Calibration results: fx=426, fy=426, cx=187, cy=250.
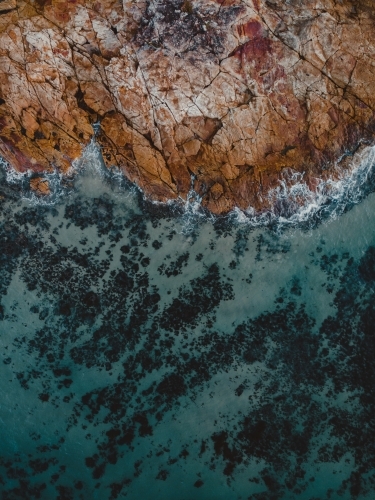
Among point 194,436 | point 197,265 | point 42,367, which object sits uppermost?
point 197,265

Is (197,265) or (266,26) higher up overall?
(266,26)

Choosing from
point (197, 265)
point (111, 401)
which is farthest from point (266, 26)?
point (111, 401)

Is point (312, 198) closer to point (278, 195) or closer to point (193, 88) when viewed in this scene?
point (278, 195)

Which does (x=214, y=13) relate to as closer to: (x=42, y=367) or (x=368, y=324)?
(x=368, y=324)

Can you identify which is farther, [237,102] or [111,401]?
[111,401]

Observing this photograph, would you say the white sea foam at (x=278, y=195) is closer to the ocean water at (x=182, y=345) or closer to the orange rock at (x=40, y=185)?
the ocean water at (x=182, y=345)

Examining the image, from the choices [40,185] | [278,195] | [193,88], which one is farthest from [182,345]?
[193,88]

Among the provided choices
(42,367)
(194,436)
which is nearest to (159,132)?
(42,367)
